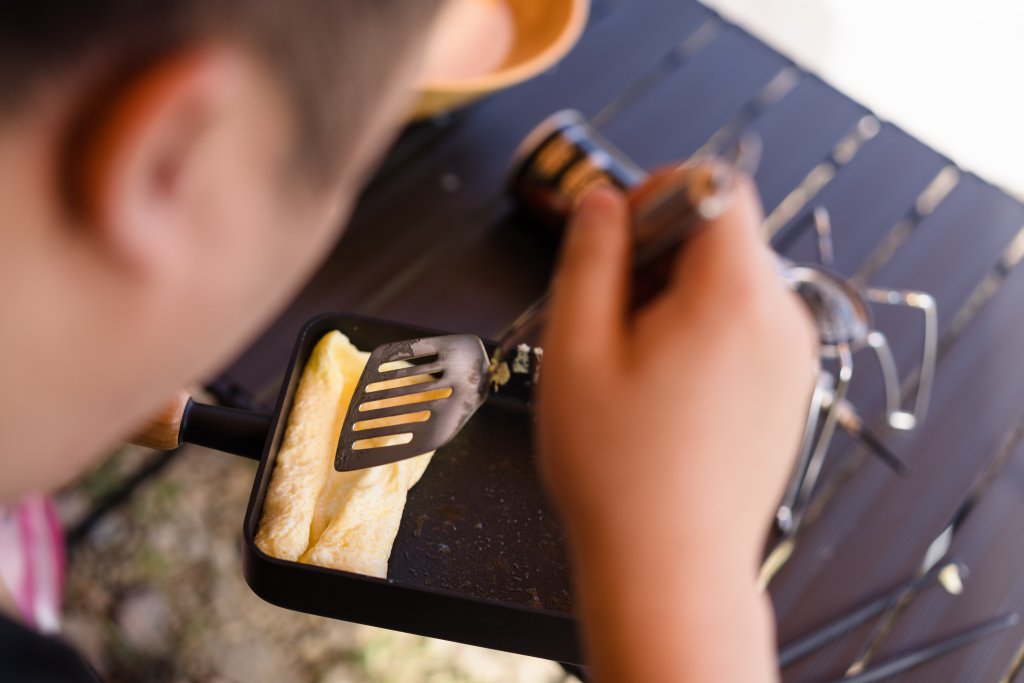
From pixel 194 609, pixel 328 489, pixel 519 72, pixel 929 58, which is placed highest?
pixel 929 58

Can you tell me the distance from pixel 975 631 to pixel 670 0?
32.4 inches

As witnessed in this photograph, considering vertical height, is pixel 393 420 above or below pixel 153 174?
below

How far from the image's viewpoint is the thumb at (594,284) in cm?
39

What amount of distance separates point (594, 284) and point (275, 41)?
0.20m

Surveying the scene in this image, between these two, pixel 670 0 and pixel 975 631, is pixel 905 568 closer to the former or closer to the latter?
pixel 975 631

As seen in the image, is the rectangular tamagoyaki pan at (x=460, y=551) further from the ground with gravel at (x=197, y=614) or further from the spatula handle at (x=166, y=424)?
the ground with gravel at (x=197, y=614)

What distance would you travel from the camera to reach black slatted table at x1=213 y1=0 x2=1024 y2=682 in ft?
2.54

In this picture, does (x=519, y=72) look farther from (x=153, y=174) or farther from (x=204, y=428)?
(x=153, y=174)

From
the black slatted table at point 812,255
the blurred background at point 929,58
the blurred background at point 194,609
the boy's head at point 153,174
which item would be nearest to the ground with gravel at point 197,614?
the blurred background at point 194,609

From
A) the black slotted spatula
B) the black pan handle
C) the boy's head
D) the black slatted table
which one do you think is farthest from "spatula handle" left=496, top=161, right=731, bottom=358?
the black slatted table

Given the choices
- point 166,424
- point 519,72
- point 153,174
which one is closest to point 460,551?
point 166,424

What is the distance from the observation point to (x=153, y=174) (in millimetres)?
240

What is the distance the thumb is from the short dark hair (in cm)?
14

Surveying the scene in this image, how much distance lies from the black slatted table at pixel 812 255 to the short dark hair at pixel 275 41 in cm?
56
